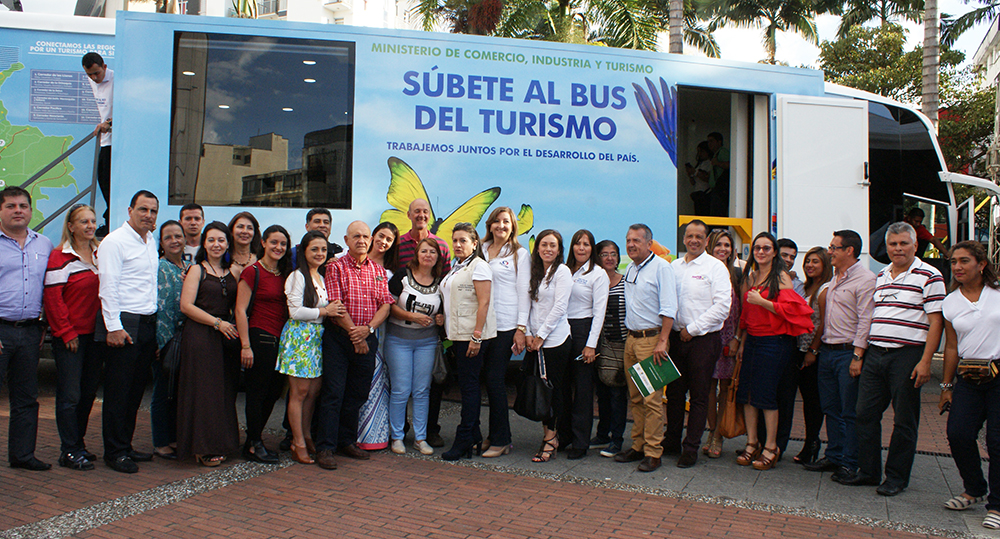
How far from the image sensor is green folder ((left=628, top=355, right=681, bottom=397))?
4.91m

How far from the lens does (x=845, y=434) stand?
191 inches

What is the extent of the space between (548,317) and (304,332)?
1.70 metres

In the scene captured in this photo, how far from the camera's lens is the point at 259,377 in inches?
188

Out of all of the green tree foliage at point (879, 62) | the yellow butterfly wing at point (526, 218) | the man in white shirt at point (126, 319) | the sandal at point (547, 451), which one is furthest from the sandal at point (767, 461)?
the green tree foliage at point (879, 62)

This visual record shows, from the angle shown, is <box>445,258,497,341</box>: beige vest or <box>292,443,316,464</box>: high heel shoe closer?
<box>292,443,316,464</box>: high heel shoe

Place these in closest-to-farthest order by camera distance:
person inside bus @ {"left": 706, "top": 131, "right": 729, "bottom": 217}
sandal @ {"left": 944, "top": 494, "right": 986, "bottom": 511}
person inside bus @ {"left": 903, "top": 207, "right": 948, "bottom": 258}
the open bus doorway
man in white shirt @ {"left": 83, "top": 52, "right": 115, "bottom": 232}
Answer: sandal @ {"left": 944, "top": 494, "right": 986, "bottom": 511} → man in white shirt @ {"left": 83, "top": 52, "right": 115, "bottom": 232} → the open bus doorway → person inside bus @ {"left": 903, "top": 207, "right": 948, "bottom": 258} → person inside bus @ {"left": 706, "top": 131, "right": 729, "bottom": 217}

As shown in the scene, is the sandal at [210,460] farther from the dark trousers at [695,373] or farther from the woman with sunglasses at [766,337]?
the woman with sunglasses at [766,337]

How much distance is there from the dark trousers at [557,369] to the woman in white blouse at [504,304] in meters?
0.22

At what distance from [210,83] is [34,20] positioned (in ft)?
6.15

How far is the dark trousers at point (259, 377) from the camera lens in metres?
4.76

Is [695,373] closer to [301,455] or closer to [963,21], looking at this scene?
[301,455]

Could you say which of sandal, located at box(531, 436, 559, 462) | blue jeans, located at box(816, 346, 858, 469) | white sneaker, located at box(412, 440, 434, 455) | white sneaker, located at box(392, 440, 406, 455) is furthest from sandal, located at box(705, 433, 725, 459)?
white sneaker, located at box(392, 440, 406, 455)

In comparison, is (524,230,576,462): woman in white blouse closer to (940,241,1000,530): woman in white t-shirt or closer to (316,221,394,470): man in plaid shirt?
(316,221,394,470): man in plaid shirt

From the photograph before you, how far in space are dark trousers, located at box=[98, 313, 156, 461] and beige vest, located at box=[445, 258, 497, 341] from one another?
79.7 inches
